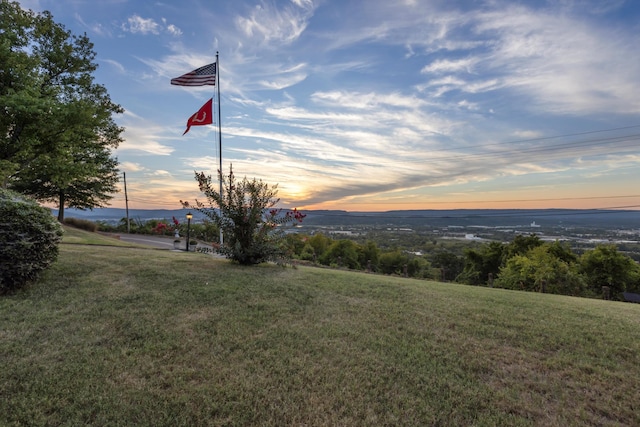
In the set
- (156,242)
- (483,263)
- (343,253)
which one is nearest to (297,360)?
(156,242)

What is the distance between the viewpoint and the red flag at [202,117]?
1255 centimetres

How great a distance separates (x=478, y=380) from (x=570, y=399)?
697 millimetres

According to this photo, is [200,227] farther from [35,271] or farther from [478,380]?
[478,380]

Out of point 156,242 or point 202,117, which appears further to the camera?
point 156,242

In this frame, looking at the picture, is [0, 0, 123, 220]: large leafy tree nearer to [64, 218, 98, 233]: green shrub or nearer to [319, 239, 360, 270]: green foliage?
[64, 218, 98, 233]: green shrub

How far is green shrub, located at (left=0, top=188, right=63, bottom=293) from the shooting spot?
4.24 m

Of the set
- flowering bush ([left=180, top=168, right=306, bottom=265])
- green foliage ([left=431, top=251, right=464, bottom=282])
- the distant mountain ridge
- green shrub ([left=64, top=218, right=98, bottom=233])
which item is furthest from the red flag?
green foliage ([left=431, top=251, right=464, bottom=282])

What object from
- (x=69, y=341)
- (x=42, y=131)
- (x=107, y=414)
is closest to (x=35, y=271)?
(x=69, y=341)

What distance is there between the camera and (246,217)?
7.60 metres

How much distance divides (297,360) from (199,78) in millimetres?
12626

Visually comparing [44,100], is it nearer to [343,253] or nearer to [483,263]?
[343,253]

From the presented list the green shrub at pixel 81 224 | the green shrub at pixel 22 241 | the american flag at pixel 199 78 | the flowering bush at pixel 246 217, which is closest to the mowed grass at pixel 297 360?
the green shrub at pixel 22 241

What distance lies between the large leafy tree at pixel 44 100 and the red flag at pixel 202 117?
378 cm

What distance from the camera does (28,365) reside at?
8.61 ft
